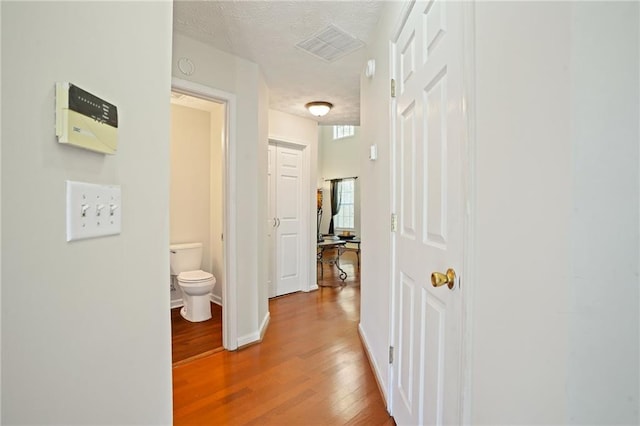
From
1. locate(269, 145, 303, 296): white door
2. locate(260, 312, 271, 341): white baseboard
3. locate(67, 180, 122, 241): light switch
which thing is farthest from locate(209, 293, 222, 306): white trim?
locate(67, 180, 122, 241): light switch

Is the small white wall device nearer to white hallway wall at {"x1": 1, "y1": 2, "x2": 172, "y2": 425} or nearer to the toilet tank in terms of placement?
white hallway wall at {"x1": 1, "y1": 2, "x2": 172, "y2": 425}

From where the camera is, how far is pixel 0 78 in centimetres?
51

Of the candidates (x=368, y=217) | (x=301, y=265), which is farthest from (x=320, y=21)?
(x=301, y=265)

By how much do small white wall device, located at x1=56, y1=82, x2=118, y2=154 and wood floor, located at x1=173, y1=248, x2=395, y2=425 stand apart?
1.61 metres

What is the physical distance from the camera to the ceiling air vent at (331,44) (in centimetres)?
228

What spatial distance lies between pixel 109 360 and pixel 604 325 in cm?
101

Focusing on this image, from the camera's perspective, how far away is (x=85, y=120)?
657mm

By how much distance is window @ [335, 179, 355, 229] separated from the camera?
30.9 ft

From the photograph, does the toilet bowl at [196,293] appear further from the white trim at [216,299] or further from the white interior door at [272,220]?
the white interior door at [272,220]

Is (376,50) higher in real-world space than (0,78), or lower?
higher

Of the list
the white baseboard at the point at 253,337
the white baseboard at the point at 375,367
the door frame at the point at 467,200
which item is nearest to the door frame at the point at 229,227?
the white baseboard at the point at 253,337

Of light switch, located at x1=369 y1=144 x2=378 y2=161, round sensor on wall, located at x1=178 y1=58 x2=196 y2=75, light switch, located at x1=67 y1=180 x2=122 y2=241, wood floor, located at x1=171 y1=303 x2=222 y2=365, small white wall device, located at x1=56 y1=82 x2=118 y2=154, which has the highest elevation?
round sensor on wall, located at x1=178 y1=58 x2=196 y2=75

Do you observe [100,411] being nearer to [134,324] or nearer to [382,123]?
[134,324]

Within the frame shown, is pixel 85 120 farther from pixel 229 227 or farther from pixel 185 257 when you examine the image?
pixel 185 257
